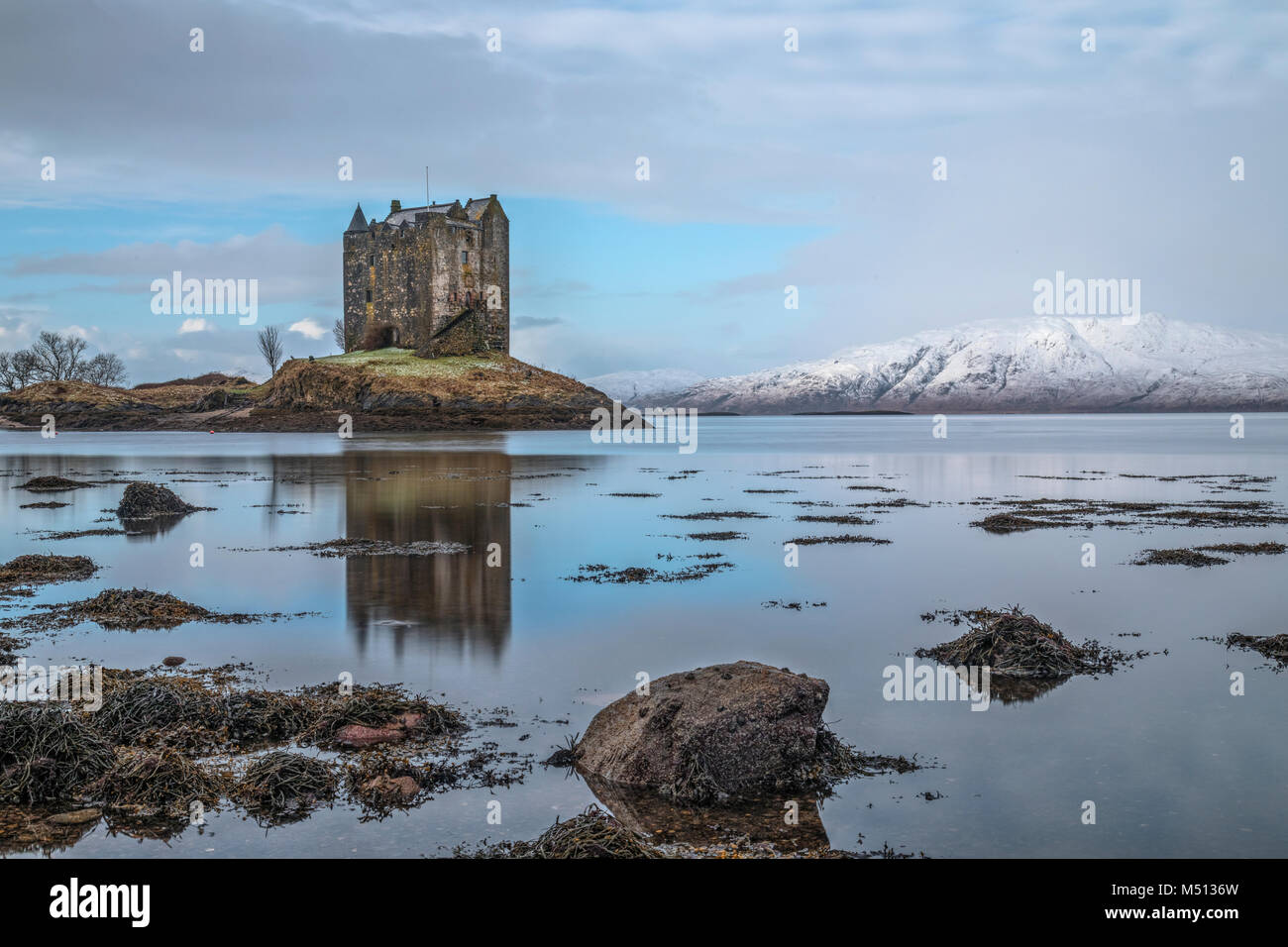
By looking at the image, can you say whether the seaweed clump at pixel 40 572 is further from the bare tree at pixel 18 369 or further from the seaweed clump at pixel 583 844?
the bare tree at pixel 18 369

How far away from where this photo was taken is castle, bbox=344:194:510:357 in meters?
91.7

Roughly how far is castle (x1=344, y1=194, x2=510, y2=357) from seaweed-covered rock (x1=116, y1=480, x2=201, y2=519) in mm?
70128

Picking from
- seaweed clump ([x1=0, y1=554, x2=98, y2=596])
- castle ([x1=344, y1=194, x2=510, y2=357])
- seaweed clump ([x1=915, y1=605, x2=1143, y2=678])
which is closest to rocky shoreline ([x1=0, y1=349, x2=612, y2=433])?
castle ([x1=344, y1=194, x2=510, y2=357])

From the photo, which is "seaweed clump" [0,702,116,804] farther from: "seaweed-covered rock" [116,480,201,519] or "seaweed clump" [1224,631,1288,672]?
"seaweed-covered rock" [116,480,201,519]

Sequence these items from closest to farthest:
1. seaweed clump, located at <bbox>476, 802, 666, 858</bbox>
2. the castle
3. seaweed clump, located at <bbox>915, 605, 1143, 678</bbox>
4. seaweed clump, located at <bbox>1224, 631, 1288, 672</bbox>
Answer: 1. seaweed clump, located at <bbox>476, 802, 666, 858</bbox>
2. seaweed clump, located at <bbox>915, 605, 1143, 678</bbox>
3. seaweed clump, located at <bbox>1224, 631, 1288, 672</bbox>
4. the castle

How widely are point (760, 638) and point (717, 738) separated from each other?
4.13 m

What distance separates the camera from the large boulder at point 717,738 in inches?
269

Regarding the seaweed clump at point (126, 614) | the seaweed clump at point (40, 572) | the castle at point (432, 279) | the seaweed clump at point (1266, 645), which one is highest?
the castle at point (432, 279)

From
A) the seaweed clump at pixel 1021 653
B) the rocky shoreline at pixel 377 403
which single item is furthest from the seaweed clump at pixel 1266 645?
the rocky shoreline at pixel 377 403

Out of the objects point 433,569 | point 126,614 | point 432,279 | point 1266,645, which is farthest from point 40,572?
point 432,279

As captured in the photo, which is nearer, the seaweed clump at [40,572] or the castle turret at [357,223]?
the seaweed clump at [40,572]

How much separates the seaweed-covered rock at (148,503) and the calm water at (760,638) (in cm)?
94

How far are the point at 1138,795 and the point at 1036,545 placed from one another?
462 inches
